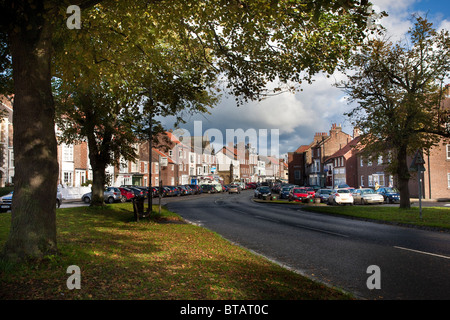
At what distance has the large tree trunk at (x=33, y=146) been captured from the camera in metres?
5.94

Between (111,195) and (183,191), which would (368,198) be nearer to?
(111,195)

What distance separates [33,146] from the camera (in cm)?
601

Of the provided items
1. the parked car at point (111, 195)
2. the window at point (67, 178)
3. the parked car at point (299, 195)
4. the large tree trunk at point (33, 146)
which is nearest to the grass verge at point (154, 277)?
the large tree trunk at point (33, 146)

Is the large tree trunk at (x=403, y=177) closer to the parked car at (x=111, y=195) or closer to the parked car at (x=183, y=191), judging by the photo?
the parked car at (x=111, y=195)

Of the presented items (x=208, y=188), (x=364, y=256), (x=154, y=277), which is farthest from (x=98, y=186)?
(x=208, y=188)

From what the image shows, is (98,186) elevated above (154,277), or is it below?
above

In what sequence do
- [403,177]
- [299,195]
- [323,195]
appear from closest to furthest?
[403,177]
[323,195]
[299,195]

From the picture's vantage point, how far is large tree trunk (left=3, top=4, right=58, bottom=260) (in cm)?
594

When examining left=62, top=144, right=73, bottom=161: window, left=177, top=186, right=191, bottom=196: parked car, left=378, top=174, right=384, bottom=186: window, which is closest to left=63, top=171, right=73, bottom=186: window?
left=62, top=144, right=73, bottom=161: window

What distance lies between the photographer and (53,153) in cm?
633

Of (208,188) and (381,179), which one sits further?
(208,188)

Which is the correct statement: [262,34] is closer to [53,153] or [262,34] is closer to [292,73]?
[292,73]

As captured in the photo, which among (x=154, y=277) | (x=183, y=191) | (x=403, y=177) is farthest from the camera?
(x=183, y=191)

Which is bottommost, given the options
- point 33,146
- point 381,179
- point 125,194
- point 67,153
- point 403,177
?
point 125,194
